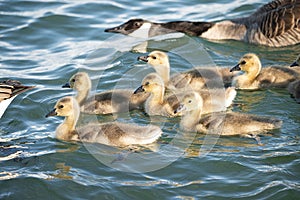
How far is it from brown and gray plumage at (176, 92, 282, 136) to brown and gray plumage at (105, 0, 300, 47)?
3.51m

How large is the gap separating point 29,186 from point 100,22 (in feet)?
21.5

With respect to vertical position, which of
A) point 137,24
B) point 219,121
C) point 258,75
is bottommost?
point 219,121

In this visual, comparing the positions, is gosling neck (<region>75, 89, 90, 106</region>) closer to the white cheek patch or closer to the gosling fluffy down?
the gosling fluffy down

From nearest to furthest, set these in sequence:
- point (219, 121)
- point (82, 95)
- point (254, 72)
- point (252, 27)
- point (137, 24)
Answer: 1. point (219, 121)
2. point (82, 95)
3. point (254, 72)
4. point (252, 27)
5. point (137, 24)

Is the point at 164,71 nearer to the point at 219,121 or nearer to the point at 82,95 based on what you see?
Answer: the point at 82,95

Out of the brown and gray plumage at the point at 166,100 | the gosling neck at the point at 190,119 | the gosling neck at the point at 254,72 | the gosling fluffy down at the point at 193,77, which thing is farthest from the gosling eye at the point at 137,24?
the gosling neck at the point at 190,119

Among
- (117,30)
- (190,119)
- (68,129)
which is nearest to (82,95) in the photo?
(68,129)

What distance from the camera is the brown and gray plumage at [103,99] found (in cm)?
831

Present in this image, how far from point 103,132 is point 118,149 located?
27 centimetres

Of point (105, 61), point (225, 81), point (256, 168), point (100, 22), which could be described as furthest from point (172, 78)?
point (100, 22)

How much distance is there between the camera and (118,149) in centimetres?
721

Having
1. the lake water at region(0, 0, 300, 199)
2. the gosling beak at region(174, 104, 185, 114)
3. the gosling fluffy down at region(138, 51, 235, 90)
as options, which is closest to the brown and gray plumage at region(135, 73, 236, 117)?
the lake water at region(0, 0, 300, 199)

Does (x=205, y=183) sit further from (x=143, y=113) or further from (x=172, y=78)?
(x=172, y=78)

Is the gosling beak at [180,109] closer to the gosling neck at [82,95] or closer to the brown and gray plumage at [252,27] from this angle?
the gosling neck at [82,95]
